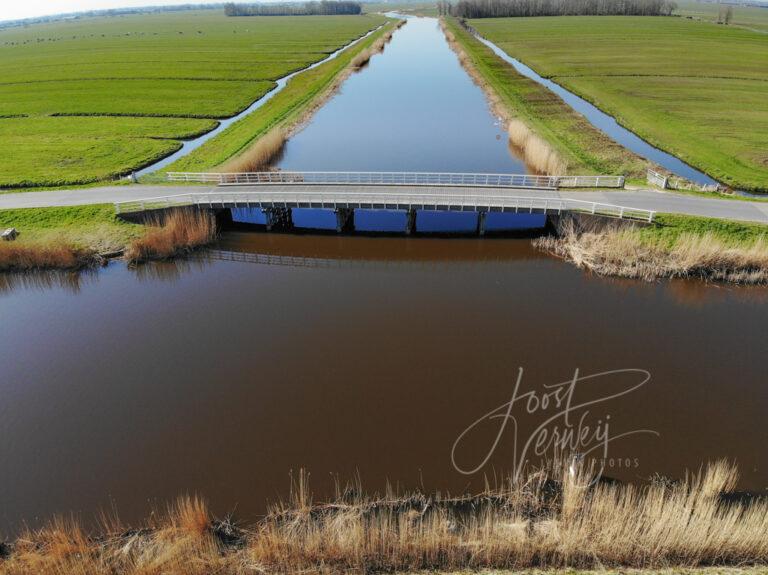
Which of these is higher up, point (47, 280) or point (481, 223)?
point (481, 223)

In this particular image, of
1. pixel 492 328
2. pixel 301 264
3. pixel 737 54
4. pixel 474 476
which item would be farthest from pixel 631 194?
pixel 737 54

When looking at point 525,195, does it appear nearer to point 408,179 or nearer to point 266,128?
point 408,179

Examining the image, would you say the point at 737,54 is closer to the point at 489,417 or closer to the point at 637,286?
the point at 637,286

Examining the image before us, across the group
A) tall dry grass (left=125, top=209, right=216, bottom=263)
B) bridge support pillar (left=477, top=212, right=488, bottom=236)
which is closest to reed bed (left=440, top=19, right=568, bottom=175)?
bridge support pillar (left=477, top=212, right=488, bottom=236)

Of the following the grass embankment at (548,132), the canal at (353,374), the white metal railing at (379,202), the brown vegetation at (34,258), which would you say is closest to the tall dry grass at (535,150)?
the grass embankment at (548,132)

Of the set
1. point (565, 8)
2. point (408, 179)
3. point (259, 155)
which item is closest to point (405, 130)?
point (259, 155)
